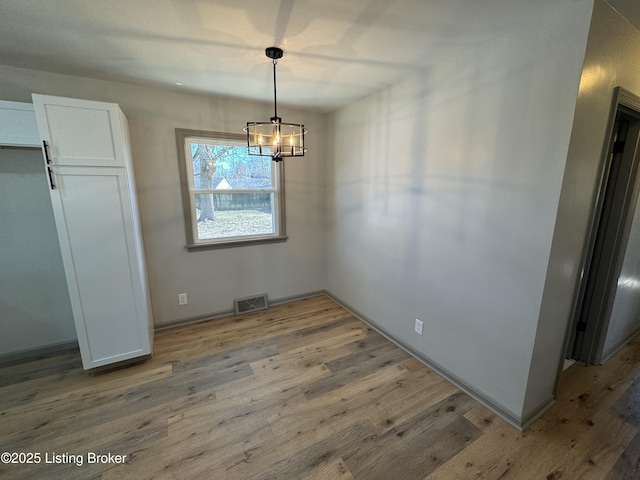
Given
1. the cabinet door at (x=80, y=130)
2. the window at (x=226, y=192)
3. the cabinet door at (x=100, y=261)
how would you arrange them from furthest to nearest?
the window at (x=226, y=192)
the cabinet door at (x=100, y=261)
the cabinet door at (x=80, y=130)

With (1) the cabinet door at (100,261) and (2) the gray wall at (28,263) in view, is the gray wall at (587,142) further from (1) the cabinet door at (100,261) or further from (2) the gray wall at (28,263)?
(2) the gray wall at (28,263)

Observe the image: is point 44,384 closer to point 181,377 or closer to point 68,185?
point 181,377

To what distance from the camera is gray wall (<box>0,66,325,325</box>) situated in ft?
7.85

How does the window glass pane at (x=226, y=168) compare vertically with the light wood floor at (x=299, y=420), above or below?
above

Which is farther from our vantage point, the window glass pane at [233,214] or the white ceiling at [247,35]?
the window glass pane at [233,214]

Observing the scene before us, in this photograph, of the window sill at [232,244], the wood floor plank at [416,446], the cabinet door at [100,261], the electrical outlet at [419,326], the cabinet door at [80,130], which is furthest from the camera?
the window sill at [232,244]

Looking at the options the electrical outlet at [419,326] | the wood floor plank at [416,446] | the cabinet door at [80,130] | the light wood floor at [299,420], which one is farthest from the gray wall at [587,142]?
the cabinet door at [80,130]

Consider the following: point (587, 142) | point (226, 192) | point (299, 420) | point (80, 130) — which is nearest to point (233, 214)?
point (226, 192)

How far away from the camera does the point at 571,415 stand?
180 centimetres

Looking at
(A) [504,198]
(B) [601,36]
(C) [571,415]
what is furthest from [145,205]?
(C) [571,415]

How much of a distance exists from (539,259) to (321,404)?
1.72m

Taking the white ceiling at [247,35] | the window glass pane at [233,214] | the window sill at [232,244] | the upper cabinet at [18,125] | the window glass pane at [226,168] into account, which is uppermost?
the white ceiling at [247,35]

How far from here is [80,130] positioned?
74.2 inches

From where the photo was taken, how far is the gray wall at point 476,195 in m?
1.45
